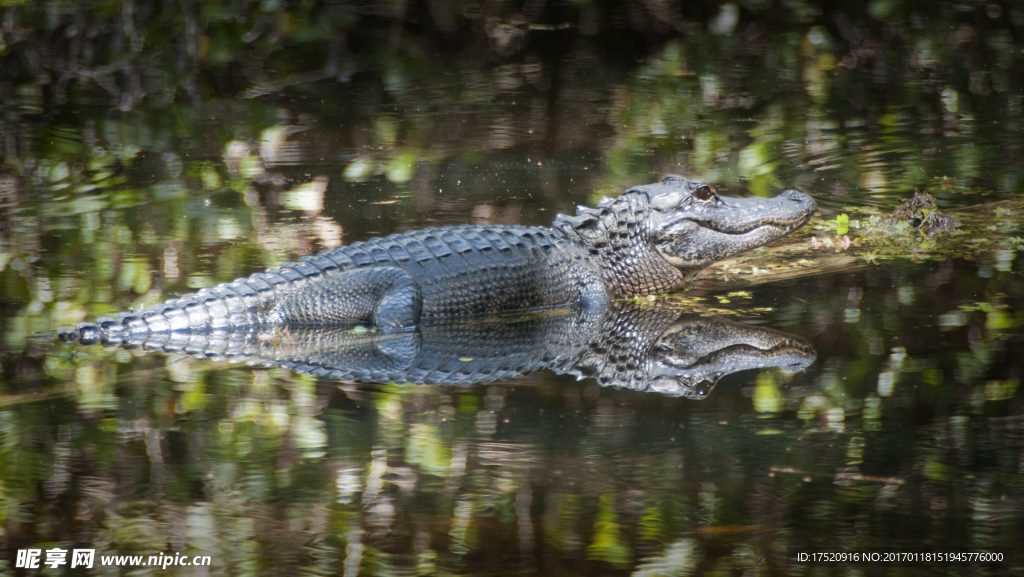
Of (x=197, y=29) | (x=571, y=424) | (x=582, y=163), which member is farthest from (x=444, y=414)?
(x=197, y=29)

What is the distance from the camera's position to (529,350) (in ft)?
13.1

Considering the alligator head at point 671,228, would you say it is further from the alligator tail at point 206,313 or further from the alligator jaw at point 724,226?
the alligator tail at point 206,313

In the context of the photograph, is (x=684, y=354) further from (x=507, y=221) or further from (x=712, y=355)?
(x=507, y=221)

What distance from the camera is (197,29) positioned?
1075 centimetres

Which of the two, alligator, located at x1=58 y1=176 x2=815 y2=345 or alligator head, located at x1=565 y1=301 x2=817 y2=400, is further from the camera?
alligator, located at x1=58 y1=176 x2=815 y2=345

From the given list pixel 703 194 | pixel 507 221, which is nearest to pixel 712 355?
pixel 703 194

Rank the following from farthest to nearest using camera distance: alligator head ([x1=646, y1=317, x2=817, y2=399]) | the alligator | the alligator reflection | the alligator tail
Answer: the alligator, the alligator tail, the alligator reflection, alligator head ([x1=646, y1=317, x2=817, y2=399])

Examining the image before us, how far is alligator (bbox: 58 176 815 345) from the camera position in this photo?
4.23 metres

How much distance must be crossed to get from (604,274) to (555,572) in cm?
270

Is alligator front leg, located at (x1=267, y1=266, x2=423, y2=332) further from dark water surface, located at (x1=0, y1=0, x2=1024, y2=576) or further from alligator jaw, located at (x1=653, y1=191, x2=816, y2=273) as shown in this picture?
alligator jaw, located at (x1=653, y1=191, x2=816, y2=273)

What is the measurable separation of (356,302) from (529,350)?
933 millimetres

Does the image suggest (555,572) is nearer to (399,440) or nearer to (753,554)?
(753,554)

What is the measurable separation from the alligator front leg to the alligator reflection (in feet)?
0.22

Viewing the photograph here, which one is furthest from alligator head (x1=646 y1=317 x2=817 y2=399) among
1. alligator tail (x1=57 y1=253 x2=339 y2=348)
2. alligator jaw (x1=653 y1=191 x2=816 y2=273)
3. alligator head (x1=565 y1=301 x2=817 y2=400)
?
alligator tail (x1=57 y1=253 x2=339 y2=348)
